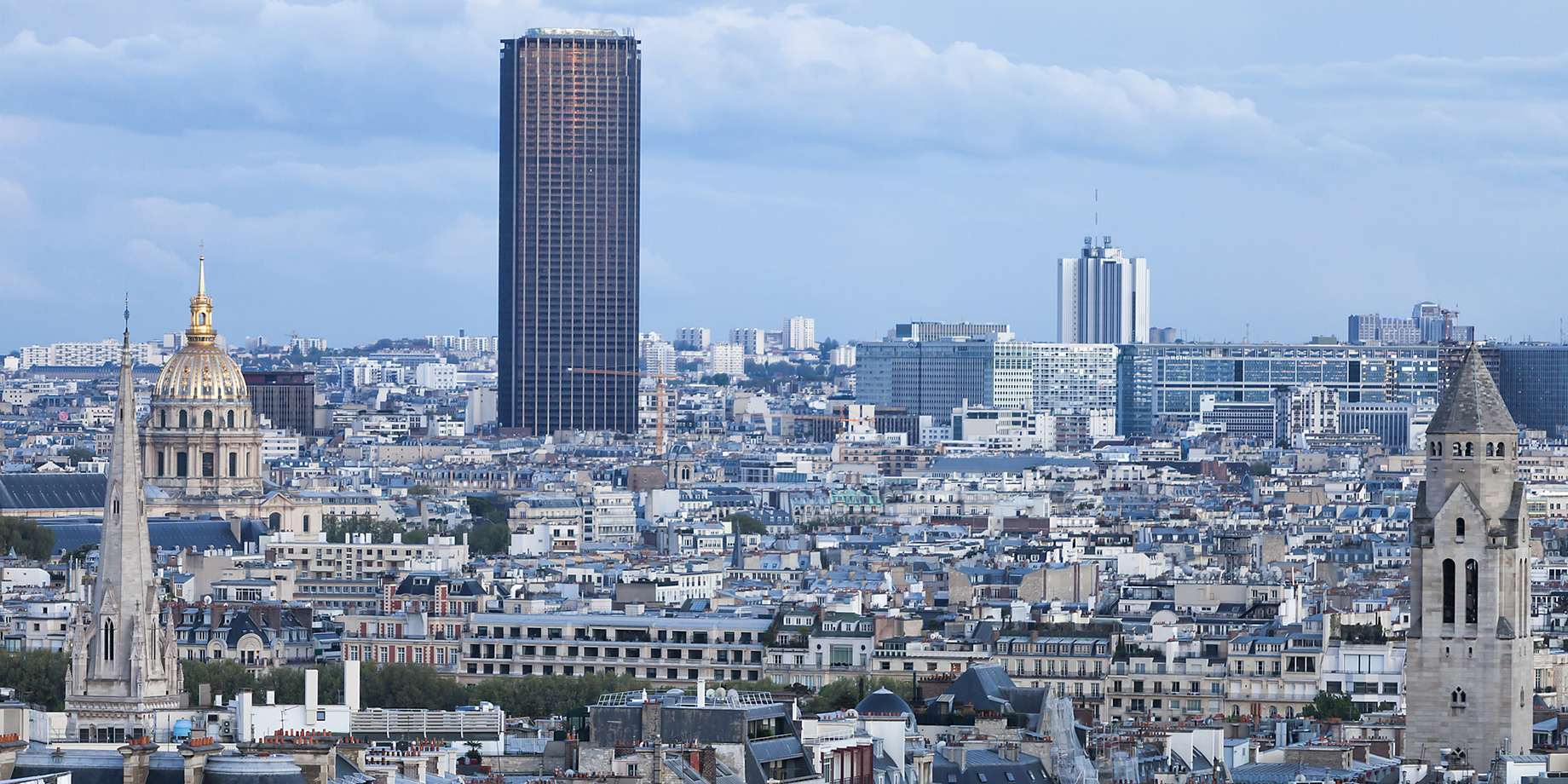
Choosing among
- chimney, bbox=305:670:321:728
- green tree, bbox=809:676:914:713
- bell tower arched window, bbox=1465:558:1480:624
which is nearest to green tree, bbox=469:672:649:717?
green tree, bbox=809:676:914:713

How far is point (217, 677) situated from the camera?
286 feet

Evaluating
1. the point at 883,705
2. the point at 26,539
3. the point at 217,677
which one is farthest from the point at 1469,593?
the point at 26,539

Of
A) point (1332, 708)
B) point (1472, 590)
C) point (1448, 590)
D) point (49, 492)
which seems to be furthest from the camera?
point (49, 492)

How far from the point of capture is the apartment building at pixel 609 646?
315 feet

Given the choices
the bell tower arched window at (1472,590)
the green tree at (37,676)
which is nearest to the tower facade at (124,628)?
the bell tower arched window at (1472,590)

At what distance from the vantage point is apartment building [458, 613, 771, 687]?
9612 cm

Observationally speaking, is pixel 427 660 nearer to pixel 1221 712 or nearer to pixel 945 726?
pixel 1221 712

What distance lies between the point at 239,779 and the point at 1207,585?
70529mm

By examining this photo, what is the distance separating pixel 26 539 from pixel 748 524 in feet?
140

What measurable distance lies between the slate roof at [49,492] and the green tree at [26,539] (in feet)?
52.8

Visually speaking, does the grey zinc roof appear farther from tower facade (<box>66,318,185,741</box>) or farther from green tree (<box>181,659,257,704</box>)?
green tree (<box>181,659,257,704</box>)

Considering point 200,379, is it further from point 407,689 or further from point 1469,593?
→ point 1469,593

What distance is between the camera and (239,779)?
3628 cm

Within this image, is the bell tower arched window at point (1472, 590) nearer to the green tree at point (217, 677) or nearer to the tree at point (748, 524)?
the green tree at point (217, 677)
